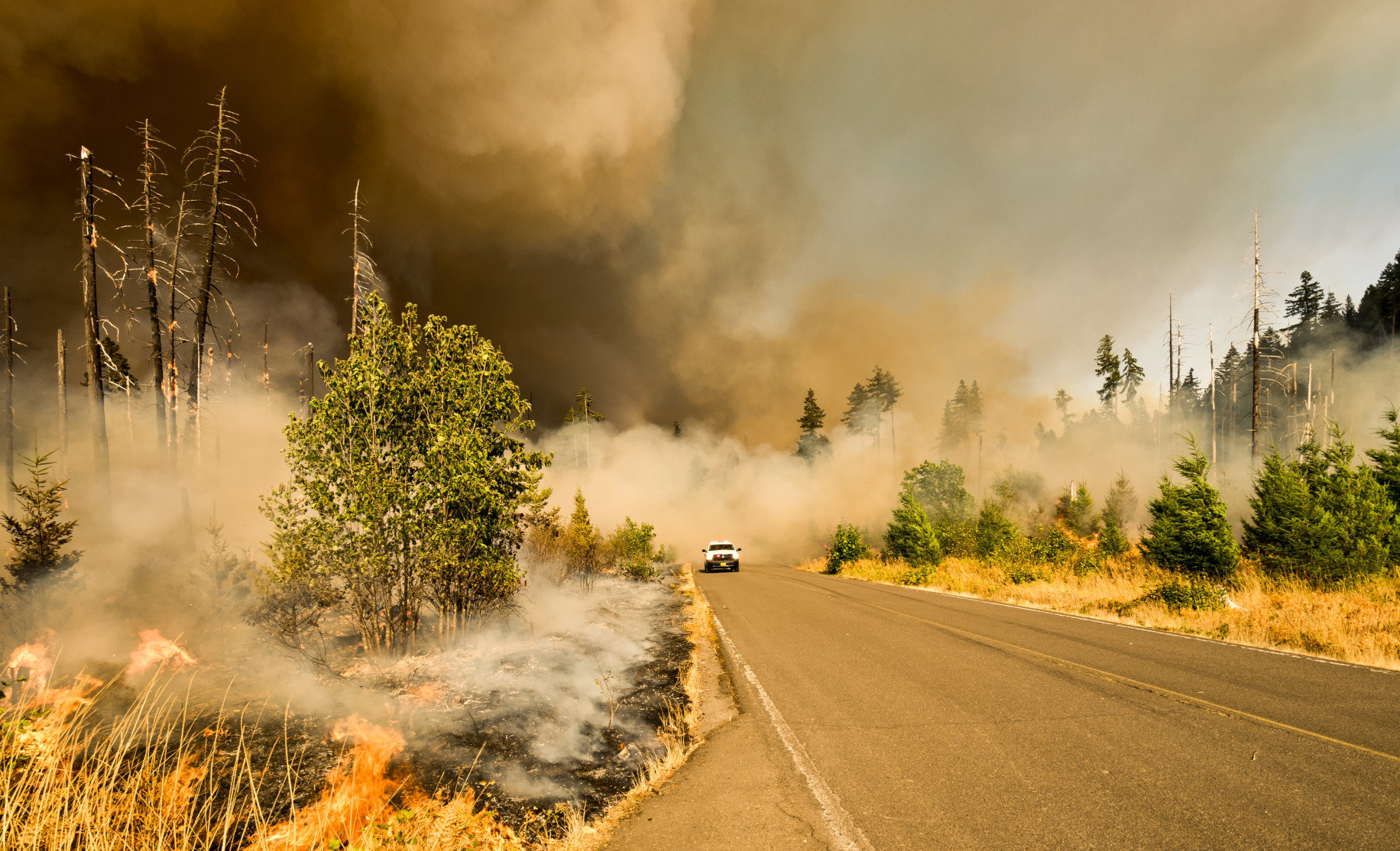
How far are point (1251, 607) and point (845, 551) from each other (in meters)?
20.2

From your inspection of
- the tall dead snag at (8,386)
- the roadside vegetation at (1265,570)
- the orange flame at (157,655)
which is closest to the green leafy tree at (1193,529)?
the roadside vegetation at (1265,570)

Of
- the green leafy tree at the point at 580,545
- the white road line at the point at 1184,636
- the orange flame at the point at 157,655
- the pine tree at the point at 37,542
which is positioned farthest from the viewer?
the green leafy tree at the point at 580,545

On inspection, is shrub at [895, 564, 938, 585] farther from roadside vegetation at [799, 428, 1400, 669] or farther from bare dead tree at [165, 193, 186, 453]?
bare dead tree at [165, 193, 186, 453]

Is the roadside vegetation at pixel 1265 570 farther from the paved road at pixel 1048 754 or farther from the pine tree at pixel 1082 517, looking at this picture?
the pine tree at pixel 1082 517

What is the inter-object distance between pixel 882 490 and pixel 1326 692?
55672 millimetres

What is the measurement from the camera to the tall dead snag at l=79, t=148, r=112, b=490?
14.6m

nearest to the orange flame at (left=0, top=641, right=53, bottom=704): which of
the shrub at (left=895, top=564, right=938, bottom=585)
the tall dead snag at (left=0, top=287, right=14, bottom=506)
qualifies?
the shrub at (left=895, top=564, right=938, bottom=585)

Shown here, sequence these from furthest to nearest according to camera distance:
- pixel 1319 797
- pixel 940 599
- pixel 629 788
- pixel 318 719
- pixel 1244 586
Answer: pixel 940 599
pixel 1244 586
pixel 318 719
pixel 629 788
pixel 1319 797

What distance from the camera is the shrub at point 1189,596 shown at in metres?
11.2

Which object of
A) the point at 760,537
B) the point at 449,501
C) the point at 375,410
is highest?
the point at 375,410

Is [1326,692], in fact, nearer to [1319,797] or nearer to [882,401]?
[1319,797]

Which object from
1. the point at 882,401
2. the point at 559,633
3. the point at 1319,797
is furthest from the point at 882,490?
the point at 1319,797

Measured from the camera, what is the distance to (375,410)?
8445 millimetres

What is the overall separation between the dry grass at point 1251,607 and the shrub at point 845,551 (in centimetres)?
1138
